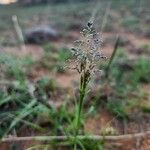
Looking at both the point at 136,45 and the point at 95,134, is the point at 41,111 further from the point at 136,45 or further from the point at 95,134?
the point at 136,45

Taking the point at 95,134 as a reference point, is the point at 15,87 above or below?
above

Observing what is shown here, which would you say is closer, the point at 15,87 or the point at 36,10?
the point at 15,87

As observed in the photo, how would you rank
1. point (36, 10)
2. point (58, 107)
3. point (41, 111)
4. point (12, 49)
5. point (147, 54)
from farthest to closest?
point (36, 10) → point (12, 49) → point (147, 54) → point (58, 107) → point (41, 111)

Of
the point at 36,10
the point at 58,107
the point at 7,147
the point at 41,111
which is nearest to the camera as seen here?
the point at 7,147

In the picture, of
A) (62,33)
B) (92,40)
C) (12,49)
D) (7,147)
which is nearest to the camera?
(92,40)

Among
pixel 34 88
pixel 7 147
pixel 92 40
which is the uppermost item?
pixel 92 40

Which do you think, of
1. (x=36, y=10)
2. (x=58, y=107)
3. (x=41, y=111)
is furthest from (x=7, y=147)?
(x=36, y=10)

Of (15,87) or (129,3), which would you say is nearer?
(15,87)

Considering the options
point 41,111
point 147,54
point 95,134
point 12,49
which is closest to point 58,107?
point 41,111

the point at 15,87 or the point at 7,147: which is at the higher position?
the point at 15,87

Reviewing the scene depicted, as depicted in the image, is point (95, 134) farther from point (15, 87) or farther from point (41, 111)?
point (15, 87)
